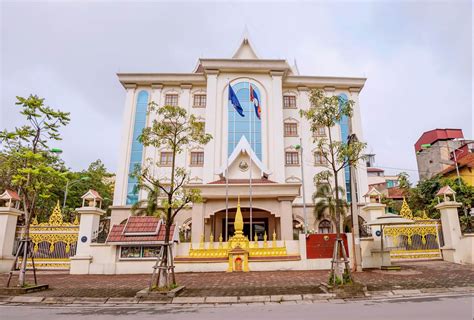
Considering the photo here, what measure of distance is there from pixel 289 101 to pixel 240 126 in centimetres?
596

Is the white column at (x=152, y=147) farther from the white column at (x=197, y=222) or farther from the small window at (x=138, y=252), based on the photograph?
the small window at (x=138, y=252)

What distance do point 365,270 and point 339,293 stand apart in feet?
20.1

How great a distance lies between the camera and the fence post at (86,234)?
45.6 ft


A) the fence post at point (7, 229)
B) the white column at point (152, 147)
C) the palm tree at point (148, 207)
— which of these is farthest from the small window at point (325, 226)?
the fence post at point (7, 229)

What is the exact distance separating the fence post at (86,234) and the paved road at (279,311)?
6.49 meters

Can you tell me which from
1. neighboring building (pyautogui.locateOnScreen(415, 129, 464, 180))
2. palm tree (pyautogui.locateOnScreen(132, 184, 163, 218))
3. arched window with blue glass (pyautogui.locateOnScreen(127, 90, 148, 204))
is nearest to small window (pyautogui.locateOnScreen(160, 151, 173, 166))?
arched window with blue glass (pyautogui.locateOnScreen(127, 90, 148, 204))

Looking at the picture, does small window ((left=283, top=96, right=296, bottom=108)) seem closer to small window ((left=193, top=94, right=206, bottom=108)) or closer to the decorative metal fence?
small window ((left=193, top=94, right=206, bottom=108))

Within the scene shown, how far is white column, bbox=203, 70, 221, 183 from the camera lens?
82.2ft

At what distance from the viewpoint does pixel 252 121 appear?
88.3ft

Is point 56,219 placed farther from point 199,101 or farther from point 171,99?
point 199,101

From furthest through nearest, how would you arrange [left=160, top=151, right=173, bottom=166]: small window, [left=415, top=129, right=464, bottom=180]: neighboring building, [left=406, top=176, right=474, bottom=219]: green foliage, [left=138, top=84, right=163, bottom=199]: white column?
[left=415, top=129, right=464, bottom=180]: neighboring building < [left=160, top=151, right=173, bottom=166]: small window < [left=138, top=84, right=163, bottom=199]: white column < [left=406, top=176, right=474, bottom=219]: green foliage

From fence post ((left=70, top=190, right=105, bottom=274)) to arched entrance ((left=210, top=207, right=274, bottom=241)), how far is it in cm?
783

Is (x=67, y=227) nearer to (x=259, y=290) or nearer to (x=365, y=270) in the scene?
(x=259, y=290)

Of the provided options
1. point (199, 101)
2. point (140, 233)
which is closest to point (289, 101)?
point (199, 101)
